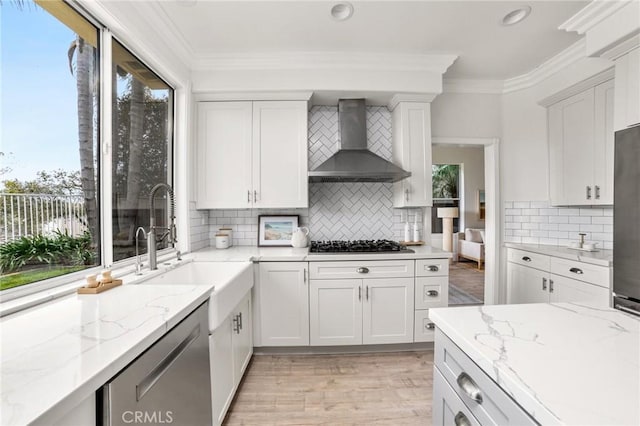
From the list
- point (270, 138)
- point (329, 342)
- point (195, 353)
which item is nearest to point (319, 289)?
point (329, 342)

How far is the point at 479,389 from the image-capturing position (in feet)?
2.47

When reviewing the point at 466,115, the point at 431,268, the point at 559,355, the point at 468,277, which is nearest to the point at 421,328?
the point at 431,268

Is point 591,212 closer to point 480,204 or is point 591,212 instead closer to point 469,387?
point 469,387

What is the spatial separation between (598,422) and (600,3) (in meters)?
2.76

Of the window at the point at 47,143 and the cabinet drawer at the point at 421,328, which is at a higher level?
the window at the point at 47,143

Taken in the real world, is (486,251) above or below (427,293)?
above

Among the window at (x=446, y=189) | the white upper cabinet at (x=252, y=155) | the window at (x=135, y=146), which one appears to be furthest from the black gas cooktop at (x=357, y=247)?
the window at (x=446, y=189)

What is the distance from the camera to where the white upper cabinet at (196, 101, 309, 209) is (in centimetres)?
278

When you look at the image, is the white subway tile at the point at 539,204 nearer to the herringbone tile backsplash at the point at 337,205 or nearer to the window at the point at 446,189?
the herringbone tile backsplash at the point at 337,205

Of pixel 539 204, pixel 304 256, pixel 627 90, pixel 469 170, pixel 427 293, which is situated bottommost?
pixel 427 293

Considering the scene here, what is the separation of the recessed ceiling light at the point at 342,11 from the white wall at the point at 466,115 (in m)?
1.61

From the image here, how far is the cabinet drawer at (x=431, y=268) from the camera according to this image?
2518 mm

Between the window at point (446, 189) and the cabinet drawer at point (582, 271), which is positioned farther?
the window at point (446, 189)

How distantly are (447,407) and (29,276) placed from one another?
6.12 ft
